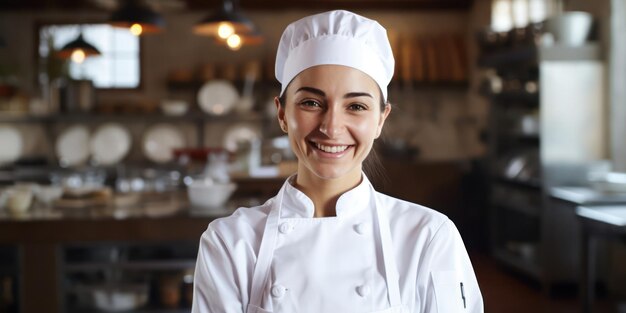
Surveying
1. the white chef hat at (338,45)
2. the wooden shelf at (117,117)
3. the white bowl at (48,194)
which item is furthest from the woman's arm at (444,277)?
the wooden shelf at (117,117)

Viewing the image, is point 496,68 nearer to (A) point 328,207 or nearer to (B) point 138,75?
(B) point 138,75

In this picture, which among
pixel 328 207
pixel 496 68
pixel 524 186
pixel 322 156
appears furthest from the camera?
pixel 496 68

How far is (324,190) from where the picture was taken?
1.44 m

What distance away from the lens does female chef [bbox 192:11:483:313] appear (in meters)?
1.32

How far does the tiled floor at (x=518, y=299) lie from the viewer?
4715mm

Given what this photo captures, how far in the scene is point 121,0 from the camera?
6.02 meters

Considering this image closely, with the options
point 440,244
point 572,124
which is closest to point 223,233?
point 440,244

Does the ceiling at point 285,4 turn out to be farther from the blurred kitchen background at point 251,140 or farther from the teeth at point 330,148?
the teeth at point 330,148

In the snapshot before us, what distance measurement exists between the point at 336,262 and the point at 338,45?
44 cm

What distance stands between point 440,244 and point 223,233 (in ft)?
1.48

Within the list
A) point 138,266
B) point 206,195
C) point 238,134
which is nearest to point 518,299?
point 206,195

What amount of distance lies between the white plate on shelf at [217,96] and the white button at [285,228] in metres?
6.31

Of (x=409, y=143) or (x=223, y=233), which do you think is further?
(x=409, y=143)

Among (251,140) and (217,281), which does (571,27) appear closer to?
(251,140)
